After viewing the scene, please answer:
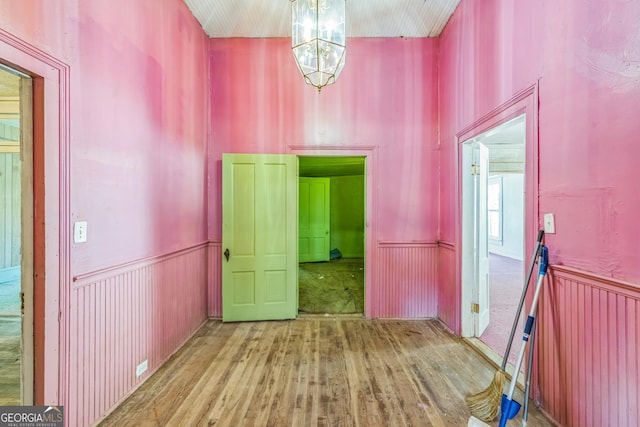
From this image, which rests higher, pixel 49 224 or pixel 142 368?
pixel 49 224

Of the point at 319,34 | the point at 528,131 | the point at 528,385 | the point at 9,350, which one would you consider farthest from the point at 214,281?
the point at 528,131

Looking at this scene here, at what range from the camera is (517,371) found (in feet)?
5.35

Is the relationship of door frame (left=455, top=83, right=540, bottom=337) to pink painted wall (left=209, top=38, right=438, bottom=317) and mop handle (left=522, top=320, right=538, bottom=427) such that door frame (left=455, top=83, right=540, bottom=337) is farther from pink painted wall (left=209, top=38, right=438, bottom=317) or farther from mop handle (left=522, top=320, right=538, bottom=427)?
pink painted wall (left=209, top=38, right=438, bottom=317)

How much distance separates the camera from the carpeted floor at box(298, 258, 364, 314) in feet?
12.7

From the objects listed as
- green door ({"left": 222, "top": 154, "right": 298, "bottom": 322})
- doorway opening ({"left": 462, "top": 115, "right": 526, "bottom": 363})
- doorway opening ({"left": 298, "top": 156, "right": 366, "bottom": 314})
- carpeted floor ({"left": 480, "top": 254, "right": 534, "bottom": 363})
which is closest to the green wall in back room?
doorway opening ({"left": 298, "top": 156, "right": 366, "bottom": 314})

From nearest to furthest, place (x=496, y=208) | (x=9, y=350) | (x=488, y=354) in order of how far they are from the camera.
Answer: (x=9, y=350), (x=488, y=354), (x=496, y=208)

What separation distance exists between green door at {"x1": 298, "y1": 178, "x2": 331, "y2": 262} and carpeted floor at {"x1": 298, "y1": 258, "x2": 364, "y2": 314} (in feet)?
1.01

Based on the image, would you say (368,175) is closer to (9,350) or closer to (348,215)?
(9,350)

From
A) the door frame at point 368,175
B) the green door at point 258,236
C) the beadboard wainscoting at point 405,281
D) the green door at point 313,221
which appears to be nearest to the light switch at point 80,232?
the green door at point 258,236

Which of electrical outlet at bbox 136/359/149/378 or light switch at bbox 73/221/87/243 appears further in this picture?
electrical outlet at bbox 136/359/149/378

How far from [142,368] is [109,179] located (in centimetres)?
146

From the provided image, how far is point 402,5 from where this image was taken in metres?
2.94

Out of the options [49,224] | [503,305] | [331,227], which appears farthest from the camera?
[331,227]

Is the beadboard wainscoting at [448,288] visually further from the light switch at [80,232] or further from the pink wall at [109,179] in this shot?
the light switch at [80,232]
